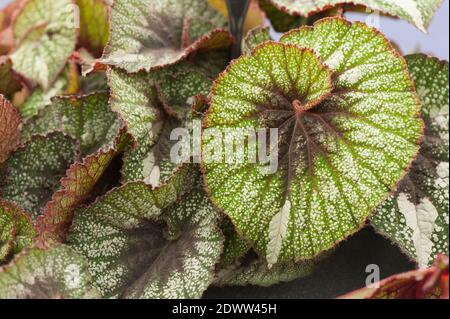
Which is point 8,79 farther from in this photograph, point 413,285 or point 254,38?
point 413,285

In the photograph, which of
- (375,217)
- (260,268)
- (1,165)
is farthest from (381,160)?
(1,165)

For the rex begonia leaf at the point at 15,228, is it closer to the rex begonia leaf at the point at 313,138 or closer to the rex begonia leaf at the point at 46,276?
the rex begonia leaf at the point at 46,276

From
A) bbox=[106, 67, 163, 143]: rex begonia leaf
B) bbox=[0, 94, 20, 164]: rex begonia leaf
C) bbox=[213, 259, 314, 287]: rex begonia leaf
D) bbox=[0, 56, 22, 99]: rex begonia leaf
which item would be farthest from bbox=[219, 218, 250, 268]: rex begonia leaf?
bbox=[0, 56, 22, 99]: rex begonia leaf

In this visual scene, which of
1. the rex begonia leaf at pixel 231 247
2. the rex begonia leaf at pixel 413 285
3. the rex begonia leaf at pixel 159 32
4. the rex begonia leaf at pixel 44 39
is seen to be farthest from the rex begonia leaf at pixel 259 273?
the rex begonia leaf at pixel 44 39

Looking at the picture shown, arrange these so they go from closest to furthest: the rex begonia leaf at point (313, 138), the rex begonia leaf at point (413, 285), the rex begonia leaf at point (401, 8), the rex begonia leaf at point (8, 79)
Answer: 1. the rex begonia leaf at point (413, 285)
2. the rex begonia leaf at point (313, 138)
3. the rex begonia leaf at point (401, 8)
4. the rex begonia leaf at point (8, 79)
